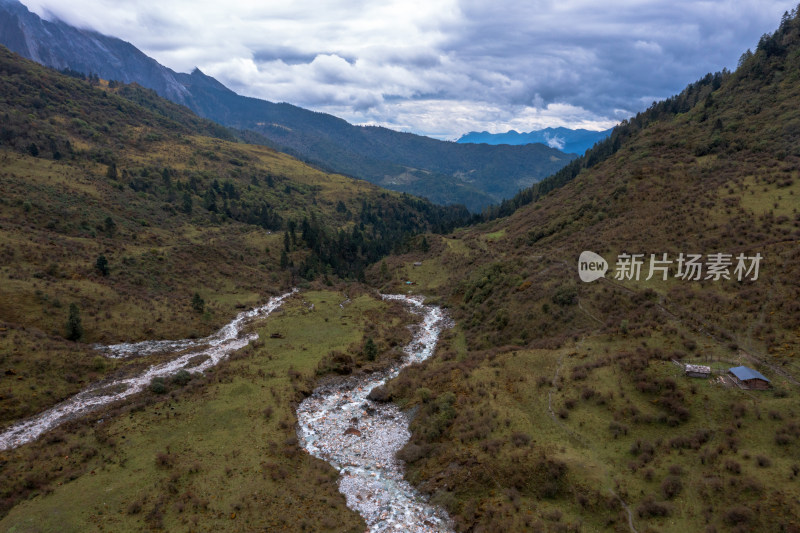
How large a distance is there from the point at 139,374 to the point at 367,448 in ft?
89.2

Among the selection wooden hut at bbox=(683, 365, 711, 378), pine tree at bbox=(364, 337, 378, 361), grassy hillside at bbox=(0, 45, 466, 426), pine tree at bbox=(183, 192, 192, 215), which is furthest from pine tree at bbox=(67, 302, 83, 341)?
pine tree at bbox=(183, 192, 192, 215)

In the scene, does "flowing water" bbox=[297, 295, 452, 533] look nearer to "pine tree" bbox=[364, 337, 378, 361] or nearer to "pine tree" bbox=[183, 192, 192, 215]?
"pine tree" bbox=[364, 337, 378, 361]

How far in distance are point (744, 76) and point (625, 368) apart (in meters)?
105

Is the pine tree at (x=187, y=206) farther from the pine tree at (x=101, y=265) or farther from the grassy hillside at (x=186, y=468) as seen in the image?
the grassy hillside at (x=186, y=468)

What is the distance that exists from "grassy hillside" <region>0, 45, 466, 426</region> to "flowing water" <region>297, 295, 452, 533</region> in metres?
23.6

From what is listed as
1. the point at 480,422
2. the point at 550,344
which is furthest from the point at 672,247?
the point at 480,422

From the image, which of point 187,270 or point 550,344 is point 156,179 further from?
point 550,344

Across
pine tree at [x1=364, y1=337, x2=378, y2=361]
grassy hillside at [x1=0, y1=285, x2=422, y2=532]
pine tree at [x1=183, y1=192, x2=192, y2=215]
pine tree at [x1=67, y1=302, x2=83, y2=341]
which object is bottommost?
grassy hillside at [x1=0, y1=285, x2=422, y2=532]

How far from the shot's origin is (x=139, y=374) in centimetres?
4097

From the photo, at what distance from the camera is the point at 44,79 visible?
164875mm

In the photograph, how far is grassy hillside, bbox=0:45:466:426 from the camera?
42312 millimetres

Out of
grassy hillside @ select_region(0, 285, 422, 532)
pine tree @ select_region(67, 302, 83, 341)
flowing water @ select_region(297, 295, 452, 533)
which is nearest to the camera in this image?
grassy hillside @ select_region(0, 285, 422, 532)

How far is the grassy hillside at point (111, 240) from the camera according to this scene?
139ft

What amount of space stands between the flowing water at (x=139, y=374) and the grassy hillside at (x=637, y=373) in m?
24.1
